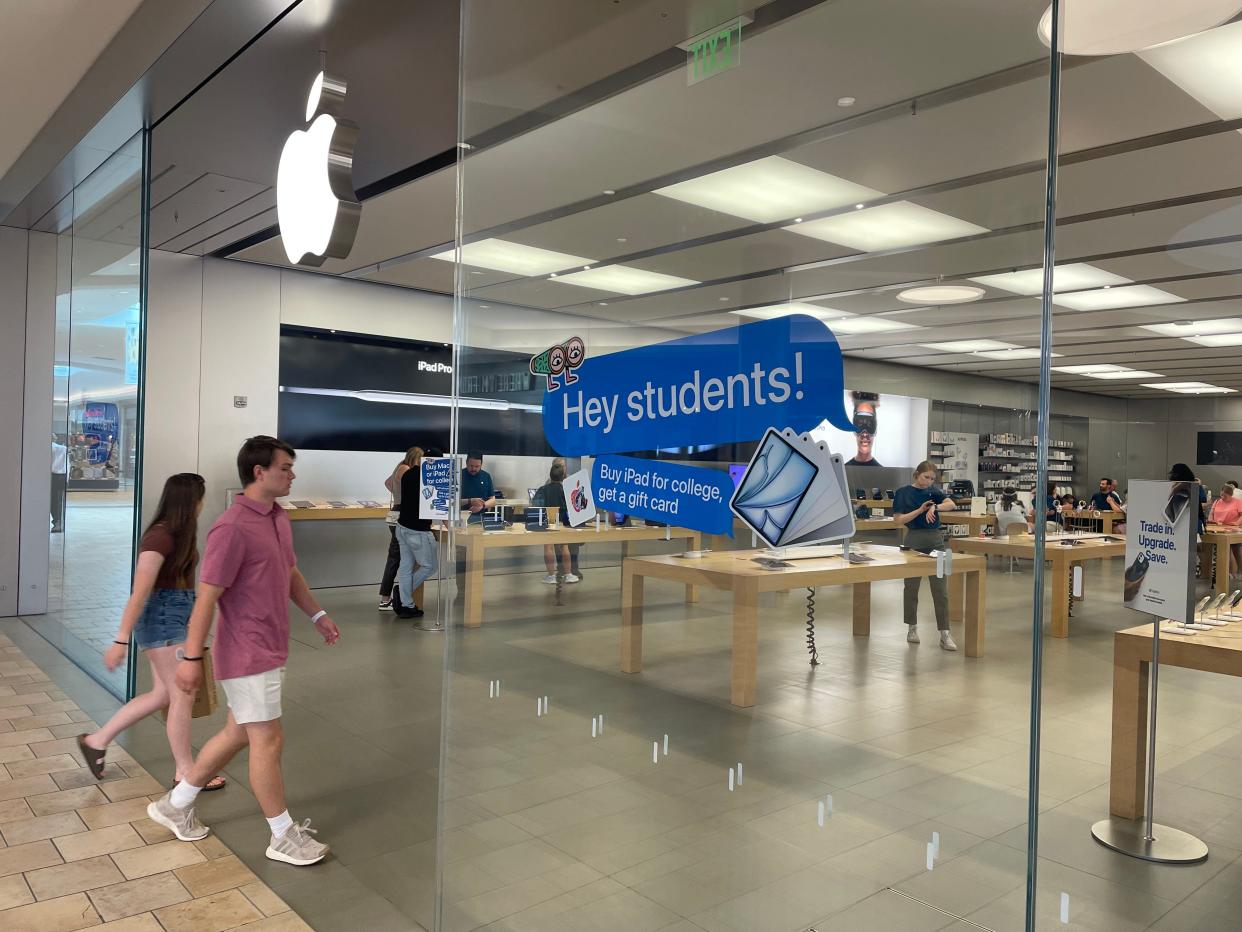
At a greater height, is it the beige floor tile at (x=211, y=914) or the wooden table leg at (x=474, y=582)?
the wooden table leg at (x=474, y=582)

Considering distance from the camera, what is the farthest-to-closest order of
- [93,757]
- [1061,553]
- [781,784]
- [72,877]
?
[93,757] < [72,877] < [781,784] < [1061,553]

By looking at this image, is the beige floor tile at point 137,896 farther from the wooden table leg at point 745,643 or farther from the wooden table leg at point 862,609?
the wooden table leg at point 862,609

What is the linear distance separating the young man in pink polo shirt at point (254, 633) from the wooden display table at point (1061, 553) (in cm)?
255

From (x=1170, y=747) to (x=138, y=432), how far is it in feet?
17.4

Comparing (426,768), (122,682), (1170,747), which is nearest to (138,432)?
(122,682)

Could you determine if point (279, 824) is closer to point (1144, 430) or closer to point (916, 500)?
point (916, 500)

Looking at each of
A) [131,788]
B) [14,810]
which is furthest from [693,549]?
[14,810]

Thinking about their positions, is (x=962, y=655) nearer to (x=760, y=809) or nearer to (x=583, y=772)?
(x=760, y=809)

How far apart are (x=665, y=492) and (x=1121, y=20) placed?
140 centimetres

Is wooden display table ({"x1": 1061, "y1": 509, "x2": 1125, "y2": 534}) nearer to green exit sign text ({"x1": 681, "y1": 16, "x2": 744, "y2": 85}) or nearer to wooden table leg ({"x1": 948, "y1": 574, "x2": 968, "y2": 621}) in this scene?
wooden table leg ({"x1": 948, "y1": 574, "x2": 968, "y2": 621})

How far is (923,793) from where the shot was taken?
1.81 meters

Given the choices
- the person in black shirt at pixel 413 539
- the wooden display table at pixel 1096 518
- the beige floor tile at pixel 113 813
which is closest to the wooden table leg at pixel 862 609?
the wooden display table at pixel 1096 518

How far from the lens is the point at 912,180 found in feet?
6.13

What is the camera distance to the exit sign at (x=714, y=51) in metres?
2.24
